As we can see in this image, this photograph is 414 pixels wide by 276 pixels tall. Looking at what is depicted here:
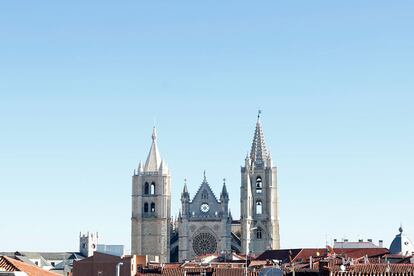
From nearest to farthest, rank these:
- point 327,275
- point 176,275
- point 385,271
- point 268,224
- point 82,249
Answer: point 327,275 → point 385,271 → point 176,275 → point 268,224 → point 82,249

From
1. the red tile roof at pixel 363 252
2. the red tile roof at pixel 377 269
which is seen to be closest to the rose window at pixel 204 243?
the red tile roof at pixel 363 252

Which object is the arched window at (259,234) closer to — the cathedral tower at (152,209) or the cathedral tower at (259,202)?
the cathedral tower at (259,202)

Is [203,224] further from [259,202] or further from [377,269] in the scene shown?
[377,269]

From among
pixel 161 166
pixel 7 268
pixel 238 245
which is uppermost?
pixel 161 166

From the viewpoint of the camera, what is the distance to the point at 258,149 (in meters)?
179

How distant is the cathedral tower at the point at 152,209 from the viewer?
569ft

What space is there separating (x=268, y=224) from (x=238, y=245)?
6.34m

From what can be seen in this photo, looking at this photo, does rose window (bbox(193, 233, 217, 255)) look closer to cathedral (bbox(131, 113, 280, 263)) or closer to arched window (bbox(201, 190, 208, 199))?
cathedral (bbox(131, 113, 280, 263))

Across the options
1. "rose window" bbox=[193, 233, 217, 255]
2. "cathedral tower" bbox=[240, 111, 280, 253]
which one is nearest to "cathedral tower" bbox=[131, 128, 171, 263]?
"rose window" bbox=[193, 233, 217, 255]

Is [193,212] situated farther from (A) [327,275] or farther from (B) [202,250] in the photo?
(A) [327,275]

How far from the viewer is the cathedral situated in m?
172

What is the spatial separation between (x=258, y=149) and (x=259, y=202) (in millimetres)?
8790

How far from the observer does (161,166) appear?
7032 inches

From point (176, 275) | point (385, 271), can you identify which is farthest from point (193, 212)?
point (385, 271)
